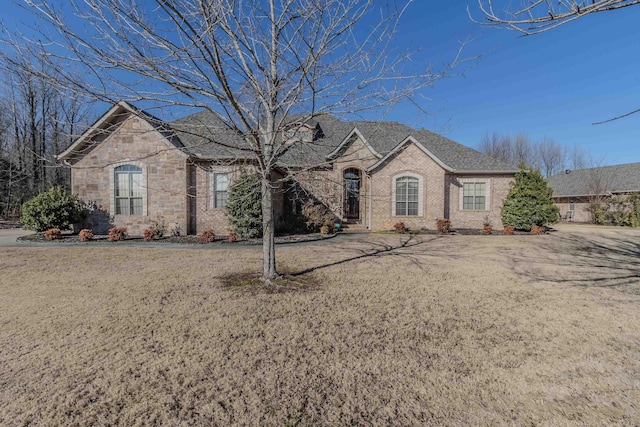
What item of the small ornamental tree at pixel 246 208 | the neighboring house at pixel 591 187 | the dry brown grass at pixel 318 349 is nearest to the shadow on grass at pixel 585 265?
the dry brown grass at pixel 318 349

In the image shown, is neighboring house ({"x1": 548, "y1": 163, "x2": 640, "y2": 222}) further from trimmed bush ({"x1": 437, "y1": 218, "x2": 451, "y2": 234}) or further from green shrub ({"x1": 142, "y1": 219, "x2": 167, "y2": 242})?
green shrub ({"x1": 142, "y1": 219, "x2": 167, "y2": 242})

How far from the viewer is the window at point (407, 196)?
16719mm

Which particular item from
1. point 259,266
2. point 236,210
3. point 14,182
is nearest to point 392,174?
point 236,210

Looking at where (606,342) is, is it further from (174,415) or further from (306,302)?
(174,415)

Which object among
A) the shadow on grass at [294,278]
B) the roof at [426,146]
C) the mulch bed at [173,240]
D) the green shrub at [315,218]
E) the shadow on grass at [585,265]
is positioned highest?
the roof at [426,146]

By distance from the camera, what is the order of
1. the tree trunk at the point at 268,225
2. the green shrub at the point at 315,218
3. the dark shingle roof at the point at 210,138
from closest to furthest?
the dark shingle roof at the point at 210,138 → the tree trunk at the point at 268,225 → the green shrub at the point at 315,218

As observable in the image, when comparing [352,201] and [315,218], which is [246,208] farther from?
[352,201]

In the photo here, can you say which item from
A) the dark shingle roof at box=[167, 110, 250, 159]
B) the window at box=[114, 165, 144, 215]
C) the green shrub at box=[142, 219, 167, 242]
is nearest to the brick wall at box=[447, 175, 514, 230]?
the dark shingle roof at box=[167, 110, 250, 159]

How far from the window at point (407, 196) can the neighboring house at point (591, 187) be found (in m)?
21.1

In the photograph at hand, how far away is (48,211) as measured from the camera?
494 inches

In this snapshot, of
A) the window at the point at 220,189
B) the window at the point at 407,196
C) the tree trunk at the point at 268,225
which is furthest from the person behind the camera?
the window at the point at 407,196

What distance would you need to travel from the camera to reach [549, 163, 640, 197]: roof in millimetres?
26812

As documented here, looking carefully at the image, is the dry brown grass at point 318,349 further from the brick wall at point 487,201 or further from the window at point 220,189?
the brick wall at point 487,201

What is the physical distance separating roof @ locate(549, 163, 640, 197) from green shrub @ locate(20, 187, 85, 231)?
37388mm
